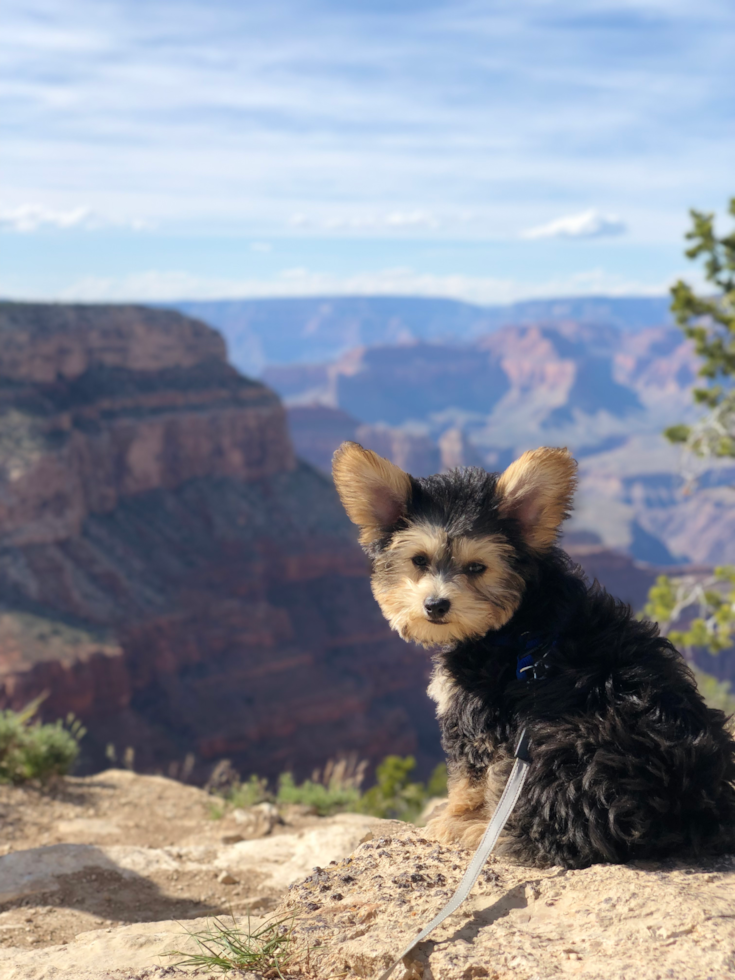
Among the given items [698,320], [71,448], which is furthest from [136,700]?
[698,320]

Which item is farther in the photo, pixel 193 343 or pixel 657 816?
pixel 193 343

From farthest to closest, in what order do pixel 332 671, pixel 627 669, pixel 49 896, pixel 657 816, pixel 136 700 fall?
pixel 332 671 → pixel 136 700 → pixel 49 896 → pixel 627 669 → pixel 657 816

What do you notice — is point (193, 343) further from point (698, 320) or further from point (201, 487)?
point (698, 320)

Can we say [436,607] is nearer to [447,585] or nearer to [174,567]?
[447,585]

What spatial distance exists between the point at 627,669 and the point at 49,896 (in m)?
3.89

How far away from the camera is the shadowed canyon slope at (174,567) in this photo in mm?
49750

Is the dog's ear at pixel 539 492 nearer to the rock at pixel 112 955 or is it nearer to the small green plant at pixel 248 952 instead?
the small green plant at pixel 248 952

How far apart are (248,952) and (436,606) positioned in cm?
149

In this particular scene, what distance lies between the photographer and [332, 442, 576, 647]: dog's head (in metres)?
3.32

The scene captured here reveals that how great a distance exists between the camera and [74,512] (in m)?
56.4

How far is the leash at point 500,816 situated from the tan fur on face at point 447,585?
235 millimetres

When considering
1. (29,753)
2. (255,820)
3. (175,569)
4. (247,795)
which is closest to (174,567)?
(175,569)

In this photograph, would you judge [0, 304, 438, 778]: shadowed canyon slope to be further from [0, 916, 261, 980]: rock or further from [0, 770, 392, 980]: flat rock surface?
[0, 916, 261, 980]: rock

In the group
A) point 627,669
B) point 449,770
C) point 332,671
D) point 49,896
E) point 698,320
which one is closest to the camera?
point 627,669
